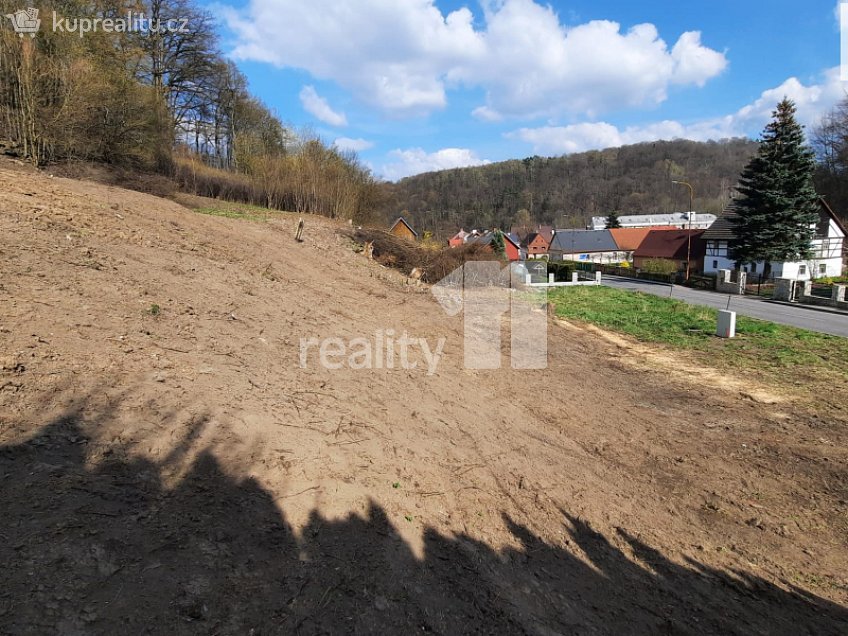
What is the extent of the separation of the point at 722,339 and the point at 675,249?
3854 centimetres

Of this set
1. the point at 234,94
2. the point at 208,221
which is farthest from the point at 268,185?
the point at 234,94

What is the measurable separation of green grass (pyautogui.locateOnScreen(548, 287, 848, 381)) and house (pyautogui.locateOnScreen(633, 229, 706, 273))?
26.9 m

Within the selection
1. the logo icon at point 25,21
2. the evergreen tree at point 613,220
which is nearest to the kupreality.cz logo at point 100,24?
the logo icon at point 25,21

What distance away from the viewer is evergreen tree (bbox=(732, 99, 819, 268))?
28969mm

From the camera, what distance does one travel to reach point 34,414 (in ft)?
10.8

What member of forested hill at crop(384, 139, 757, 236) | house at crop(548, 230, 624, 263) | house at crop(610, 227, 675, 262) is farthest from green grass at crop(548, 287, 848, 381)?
forested hill at crop(384, 139, 757, 236)

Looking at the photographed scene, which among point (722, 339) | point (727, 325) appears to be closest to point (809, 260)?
point (727, 325)

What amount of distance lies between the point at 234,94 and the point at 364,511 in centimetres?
3054

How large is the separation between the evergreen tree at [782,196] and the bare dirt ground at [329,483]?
28143mm

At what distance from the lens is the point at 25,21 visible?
11875 mm

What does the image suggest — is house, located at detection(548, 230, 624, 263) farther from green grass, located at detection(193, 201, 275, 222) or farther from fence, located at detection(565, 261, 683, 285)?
green grass, located at detection(193, 201, 275, 222)

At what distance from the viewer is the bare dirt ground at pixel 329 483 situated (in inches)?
99.6

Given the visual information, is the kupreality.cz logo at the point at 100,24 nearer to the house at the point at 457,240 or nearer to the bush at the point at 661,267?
the house at the point at 457,240

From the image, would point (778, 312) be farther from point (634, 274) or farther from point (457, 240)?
point (457, 240)
